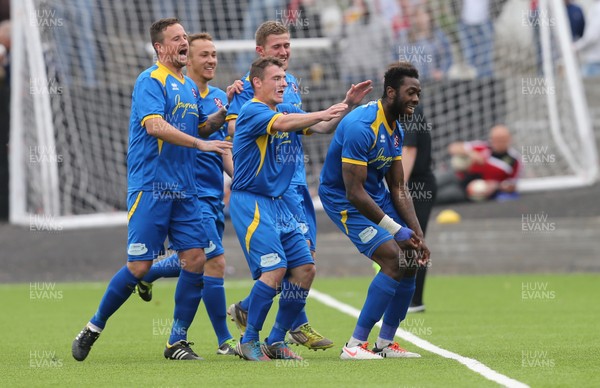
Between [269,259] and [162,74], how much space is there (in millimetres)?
1561

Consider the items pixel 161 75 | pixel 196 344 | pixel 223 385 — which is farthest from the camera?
pixel 196 344

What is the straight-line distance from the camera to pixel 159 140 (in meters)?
9.37

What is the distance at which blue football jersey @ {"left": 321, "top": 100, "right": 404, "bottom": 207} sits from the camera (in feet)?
29.9

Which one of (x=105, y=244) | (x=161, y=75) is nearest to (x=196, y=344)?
(x=161, y=75)

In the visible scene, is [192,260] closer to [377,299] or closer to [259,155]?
[259,155]

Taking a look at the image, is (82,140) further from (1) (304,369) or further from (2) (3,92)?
(1) (304,369)

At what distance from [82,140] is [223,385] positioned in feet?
41.2

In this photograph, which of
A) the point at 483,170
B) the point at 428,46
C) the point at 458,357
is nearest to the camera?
the point at 458,357

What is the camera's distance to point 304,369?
8.58 metres

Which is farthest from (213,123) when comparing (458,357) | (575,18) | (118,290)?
(575,18)

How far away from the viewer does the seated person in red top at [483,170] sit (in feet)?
66.8

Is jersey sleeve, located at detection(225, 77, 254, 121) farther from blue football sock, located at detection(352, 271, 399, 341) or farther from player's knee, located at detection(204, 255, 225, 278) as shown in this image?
blue football sock, located at detection(352, 271, 399, 341)

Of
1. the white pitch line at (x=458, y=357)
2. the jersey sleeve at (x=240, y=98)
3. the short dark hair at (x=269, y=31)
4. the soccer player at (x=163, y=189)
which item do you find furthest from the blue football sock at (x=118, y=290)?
the white pitch line at (x=458, y=357)

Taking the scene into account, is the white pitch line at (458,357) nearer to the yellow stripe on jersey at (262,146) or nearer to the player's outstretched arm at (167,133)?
the yellow stripe on jersey at (262,146)
